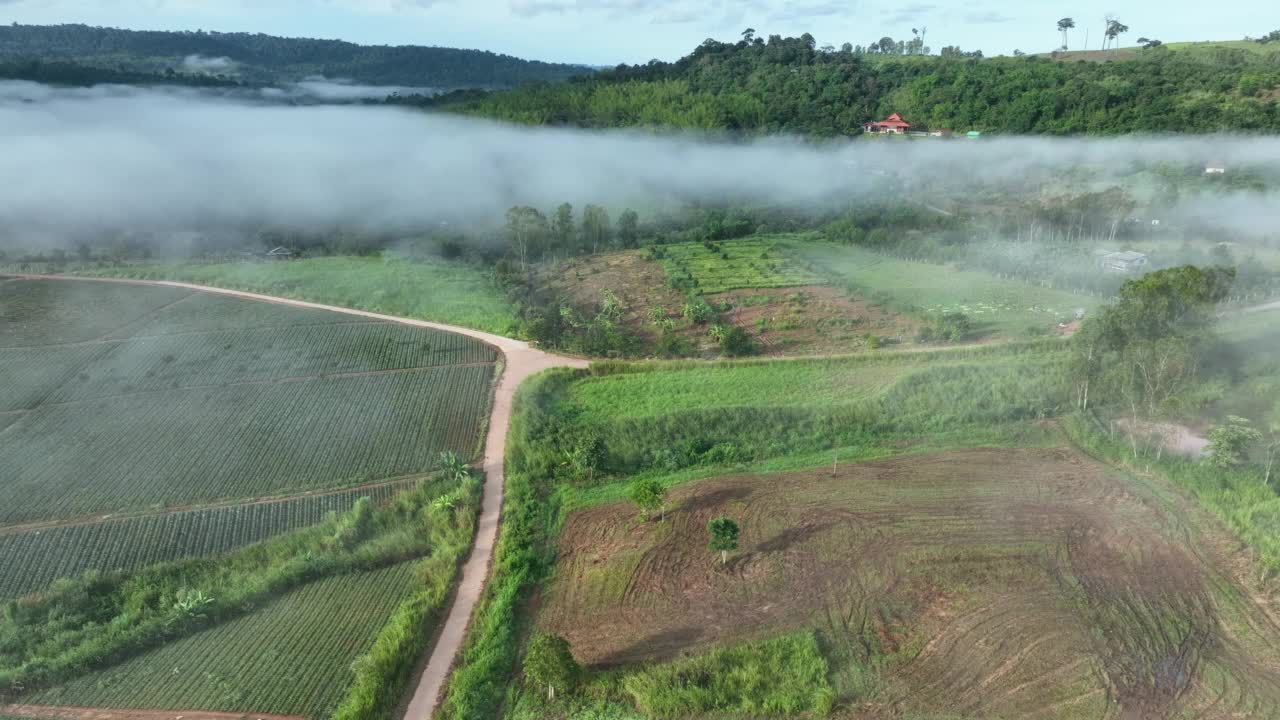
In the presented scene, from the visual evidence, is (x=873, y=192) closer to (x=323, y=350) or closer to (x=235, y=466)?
(x=323, y=350)

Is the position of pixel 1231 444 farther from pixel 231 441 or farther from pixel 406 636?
pixel 231 441

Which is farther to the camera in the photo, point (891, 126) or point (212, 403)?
point (891, 126)

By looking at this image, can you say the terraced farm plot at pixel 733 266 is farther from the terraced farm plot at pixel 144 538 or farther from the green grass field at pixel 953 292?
the terraced farm plot at pixel 144 538

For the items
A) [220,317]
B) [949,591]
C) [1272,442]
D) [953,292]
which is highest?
[953,292]

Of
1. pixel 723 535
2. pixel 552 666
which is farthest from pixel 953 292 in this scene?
pixel 552 666

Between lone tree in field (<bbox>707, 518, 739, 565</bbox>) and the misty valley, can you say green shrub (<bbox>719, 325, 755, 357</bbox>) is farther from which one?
lone tree in field (<bbox>707, 518, 739, 565</bbox>)

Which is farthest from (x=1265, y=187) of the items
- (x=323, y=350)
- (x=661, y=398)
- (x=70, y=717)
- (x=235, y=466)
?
(x=70, y=717)
